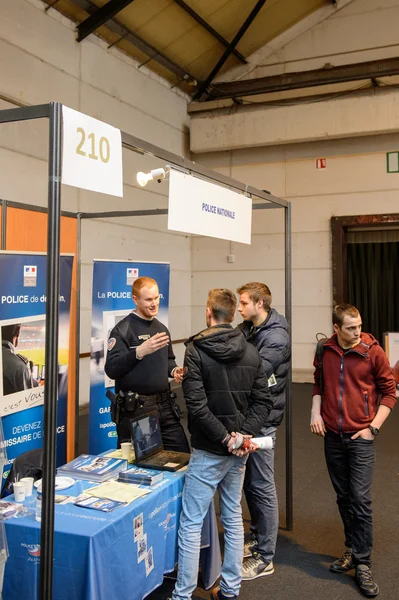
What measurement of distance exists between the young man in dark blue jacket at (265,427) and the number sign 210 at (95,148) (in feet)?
4.01

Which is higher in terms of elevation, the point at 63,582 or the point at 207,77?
the point at 207,77

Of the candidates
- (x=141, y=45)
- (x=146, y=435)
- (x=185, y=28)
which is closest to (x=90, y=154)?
(x=146, y=435)

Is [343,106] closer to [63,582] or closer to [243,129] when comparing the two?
[243,129]

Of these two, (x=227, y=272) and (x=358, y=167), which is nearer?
(x=358, y=167)

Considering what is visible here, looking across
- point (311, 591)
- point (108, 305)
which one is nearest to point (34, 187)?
point (108, 305)

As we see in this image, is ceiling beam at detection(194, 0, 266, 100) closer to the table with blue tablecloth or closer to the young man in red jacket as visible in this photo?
the young man in red jacket

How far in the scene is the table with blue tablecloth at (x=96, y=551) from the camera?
177 cm

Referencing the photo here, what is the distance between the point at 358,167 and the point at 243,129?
5.41 ft

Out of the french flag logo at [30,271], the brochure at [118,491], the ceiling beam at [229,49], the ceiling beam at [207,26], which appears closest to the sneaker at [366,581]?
the brochure at [118,491]

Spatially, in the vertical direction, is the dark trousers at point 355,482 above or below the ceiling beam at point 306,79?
below

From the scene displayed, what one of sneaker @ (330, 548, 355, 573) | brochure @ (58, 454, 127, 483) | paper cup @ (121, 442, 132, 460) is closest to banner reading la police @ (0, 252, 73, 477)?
brochure @ (58, 454, 127, 483)

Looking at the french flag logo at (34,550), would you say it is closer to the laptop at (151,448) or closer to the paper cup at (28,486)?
the paper cup at (28,486)

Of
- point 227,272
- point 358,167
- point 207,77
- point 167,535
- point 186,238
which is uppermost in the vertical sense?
point 207,77

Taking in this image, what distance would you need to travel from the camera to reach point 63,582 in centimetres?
179
